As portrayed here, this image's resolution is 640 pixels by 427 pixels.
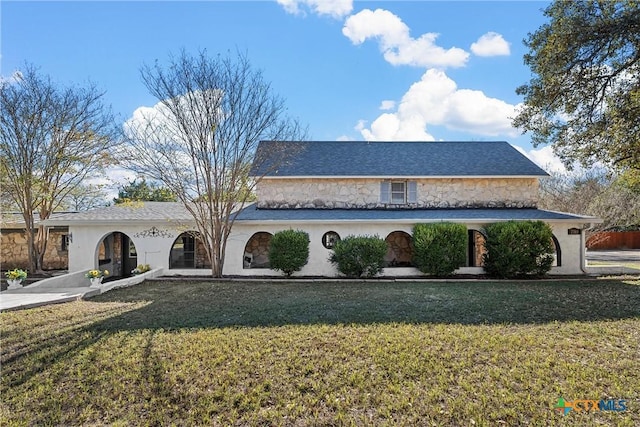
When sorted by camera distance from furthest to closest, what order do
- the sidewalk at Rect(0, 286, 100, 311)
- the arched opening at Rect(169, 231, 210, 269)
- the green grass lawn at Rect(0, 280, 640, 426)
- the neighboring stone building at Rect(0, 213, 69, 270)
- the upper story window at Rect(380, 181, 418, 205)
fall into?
the neighboring stone building at Rect(0, 213, 69, 270), the upper story window at Rect(380, 181, 418, 205), the arched opening at Rect(169, 231, 210, 269), the sidewalk at Rect(0, 286, 100, 311), the green grass lawn at Rect(0, 280, 640, 426)

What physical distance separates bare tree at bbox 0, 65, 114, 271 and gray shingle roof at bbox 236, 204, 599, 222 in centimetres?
801

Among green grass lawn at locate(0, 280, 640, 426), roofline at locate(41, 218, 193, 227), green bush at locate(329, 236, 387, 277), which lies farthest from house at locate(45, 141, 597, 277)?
green grass lawn at locate(0, 280, 640, 426)

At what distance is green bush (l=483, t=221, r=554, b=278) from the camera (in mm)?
12602

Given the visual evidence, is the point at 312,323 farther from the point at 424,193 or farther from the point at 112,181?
the point at 112,181

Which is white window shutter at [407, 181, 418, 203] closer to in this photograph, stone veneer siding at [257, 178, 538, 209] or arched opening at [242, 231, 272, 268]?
stone veneer siding at [257, 178, 538, 209]

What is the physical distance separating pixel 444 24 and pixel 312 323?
11.6 meters

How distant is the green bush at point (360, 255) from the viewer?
12992mm

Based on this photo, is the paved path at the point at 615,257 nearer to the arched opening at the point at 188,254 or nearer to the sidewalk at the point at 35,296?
the arched opening at the point at 188,254

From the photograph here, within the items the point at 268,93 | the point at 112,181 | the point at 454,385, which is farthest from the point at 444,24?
the point at 112,181

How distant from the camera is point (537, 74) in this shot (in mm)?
11336

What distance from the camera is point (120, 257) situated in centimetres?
1675

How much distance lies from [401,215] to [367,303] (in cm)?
665

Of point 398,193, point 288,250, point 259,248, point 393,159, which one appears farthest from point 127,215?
point 393,159

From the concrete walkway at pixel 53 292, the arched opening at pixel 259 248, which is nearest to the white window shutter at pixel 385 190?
the arched opening at pixel 259 248
